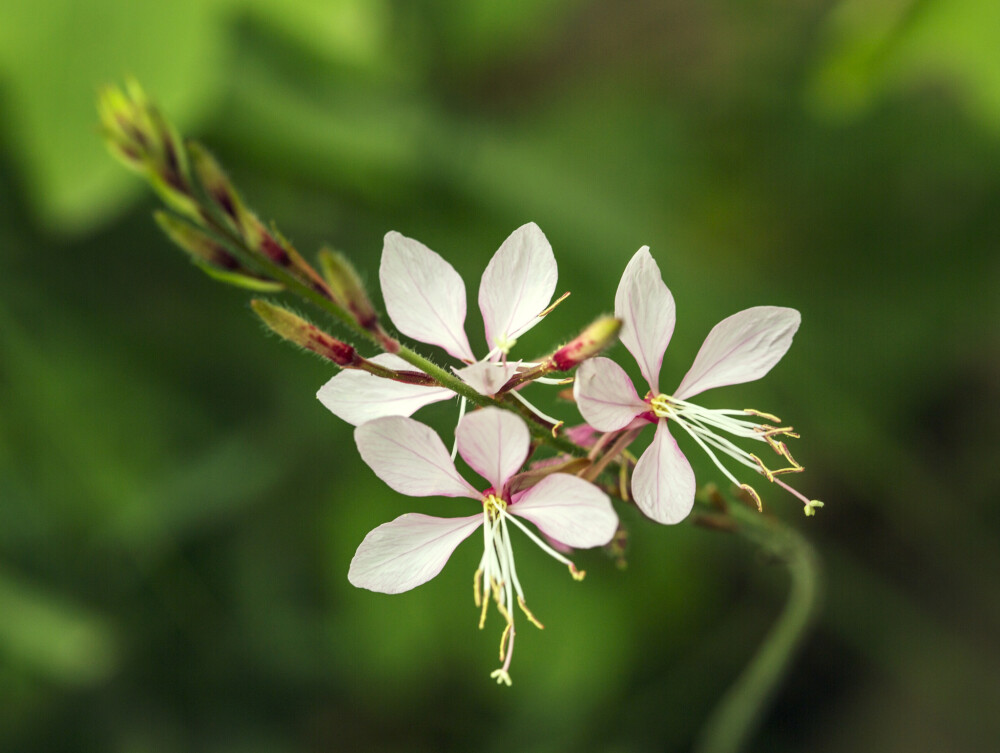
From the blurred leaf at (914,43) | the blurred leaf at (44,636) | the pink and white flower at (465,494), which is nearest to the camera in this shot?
the pink and white flower at (465,494)

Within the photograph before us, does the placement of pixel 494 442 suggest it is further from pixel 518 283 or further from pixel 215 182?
pixel 215 182

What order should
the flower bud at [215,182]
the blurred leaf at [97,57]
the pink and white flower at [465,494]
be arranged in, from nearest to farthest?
the flower bud at [215,182], the pink and white flower at [465,494], the blurred leaf at [97,57]

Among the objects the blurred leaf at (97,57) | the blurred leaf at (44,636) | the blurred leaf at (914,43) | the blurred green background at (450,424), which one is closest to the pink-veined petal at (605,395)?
the blurred leaf at (97,57)

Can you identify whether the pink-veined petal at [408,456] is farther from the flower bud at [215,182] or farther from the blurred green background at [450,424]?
the blurred green background at [450,424]

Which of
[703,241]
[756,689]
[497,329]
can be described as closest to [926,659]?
[756,689]

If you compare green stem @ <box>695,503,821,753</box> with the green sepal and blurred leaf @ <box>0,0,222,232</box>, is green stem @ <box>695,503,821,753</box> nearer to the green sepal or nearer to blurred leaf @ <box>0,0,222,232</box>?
the green sepal

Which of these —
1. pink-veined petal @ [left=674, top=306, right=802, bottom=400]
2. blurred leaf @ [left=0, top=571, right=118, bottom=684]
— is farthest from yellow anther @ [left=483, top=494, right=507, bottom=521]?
blurred leaf @ [left=0, top=571, right=118, bottom=684]

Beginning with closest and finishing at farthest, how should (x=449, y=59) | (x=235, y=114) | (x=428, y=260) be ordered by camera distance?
(x=428, y=260) < (x=235, y=114) < (x=449, y=59)

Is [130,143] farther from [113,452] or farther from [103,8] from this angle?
[113,452]
